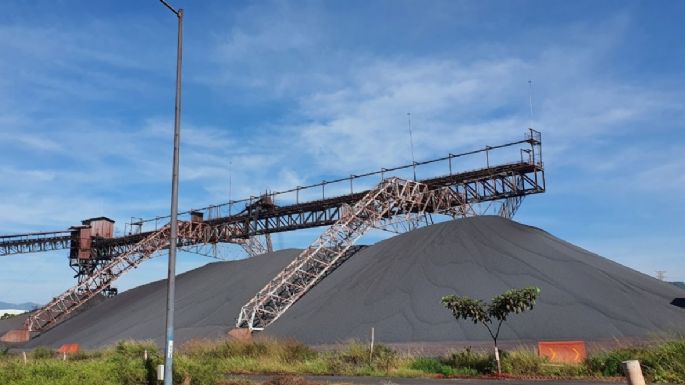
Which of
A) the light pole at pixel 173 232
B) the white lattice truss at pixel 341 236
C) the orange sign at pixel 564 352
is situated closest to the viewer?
the light pole at pixel 173 232

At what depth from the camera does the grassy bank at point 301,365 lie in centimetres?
1423

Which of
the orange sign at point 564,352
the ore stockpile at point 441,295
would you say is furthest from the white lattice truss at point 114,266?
the orange sign at point 564,352

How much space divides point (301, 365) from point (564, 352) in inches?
341

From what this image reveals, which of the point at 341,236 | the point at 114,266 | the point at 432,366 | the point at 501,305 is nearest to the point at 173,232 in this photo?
the point at 432,366

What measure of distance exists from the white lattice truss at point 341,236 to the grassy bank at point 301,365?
29.3 feet

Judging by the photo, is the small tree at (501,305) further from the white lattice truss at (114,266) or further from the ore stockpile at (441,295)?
the white lattice truss at (114,266)

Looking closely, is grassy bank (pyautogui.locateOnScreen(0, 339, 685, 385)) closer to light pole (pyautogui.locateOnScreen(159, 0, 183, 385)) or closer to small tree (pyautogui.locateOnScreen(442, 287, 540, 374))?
small tree (pyautogui.locateOnScreen(442, 287, 540, 374))

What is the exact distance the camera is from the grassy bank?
560 inches

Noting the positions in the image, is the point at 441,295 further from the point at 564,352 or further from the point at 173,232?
the point at 173,232

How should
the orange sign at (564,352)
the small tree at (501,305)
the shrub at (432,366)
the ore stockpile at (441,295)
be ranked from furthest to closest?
the ore stockpile at (441,295)
the shrub at (432,366)
the small tree at (501,305)
the orange sign at (564,352)

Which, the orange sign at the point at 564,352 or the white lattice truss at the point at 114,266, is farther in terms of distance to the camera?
the white lattice truss at the point at 114,266

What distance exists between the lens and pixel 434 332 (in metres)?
25.4

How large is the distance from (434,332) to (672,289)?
1356 centimetres

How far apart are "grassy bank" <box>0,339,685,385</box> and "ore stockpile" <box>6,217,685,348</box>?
4696 millimetres
